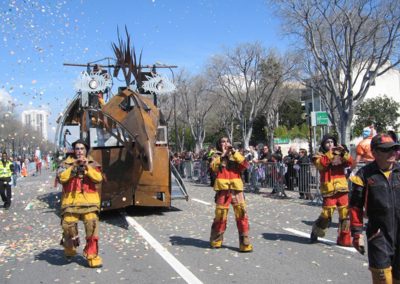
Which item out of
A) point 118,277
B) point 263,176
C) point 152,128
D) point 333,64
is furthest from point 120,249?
point 333,64

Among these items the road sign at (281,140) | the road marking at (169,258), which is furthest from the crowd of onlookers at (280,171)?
the road sign at (281,140)

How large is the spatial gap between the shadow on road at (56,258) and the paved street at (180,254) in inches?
0.6

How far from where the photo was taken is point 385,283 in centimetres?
392

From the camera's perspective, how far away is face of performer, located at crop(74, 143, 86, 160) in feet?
21.8

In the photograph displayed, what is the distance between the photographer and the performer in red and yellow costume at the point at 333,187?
745cm

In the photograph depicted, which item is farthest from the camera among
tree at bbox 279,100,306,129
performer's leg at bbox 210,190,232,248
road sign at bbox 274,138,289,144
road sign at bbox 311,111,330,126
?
tree at bbox 279,100,306,129

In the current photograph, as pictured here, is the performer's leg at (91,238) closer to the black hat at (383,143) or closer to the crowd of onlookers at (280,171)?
the black hat at (383,143)

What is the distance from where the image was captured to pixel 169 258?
7.07m

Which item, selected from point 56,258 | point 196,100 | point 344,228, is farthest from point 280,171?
point 196,100

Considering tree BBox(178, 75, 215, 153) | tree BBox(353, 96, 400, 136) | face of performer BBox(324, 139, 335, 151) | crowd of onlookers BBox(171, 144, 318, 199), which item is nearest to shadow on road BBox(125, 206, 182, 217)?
crowd of onlookers BBox(171, 144, 318, 199)

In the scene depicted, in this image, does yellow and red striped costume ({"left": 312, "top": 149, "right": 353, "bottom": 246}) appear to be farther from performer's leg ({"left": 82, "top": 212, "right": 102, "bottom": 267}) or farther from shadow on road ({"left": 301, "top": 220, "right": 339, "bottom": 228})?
performer's leg ({"left": 82, "top": 212, "right": 102, "bottom": 267})

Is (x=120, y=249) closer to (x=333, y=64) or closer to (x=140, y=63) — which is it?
(x=140, y=63)

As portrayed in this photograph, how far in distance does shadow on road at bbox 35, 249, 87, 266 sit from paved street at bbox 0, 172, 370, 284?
0.05ft

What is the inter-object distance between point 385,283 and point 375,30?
63.9 ft
